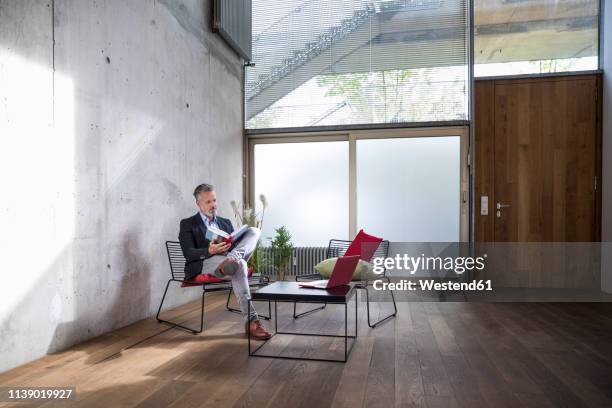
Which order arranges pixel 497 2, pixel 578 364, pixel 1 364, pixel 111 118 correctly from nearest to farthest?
pixel 1 364, pixel 578 364, pixel 111 118, pixel 497 2

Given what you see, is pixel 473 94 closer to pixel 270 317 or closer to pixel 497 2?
pixel 497 2

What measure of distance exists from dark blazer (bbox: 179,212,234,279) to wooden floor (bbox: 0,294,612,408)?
54 centimetres

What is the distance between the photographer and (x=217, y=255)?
356 cm

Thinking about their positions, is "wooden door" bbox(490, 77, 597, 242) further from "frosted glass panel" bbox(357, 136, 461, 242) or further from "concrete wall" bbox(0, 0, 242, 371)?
"concrete wall" bbox(0, 0, 242, 371)

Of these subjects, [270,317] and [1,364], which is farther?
[270,317]

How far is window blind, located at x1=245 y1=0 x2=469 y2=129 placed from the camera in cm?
609

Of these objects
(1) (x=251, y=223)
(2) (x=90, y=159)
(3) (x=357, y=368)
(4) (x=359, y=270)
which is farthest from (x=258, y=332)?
(1) (x=251, y=223)

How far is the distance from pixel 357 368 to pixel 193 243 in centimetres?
176

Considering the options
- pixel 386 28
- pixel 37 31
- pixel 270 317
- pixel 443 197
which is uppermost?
pixel 386 28

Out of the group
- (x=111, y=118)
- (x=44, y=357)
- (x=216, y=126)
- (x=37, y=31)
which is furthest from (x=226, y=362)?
(x=216, y=126)

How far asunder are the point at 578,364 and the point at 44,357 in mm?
3482

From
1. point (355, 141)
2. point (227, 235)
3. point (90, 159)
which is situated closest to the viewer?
point (90, 159)

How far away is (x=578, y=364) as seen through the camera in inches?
109

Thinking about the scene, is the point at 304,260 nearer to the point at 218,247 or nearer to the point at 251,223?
the point at 251,223
